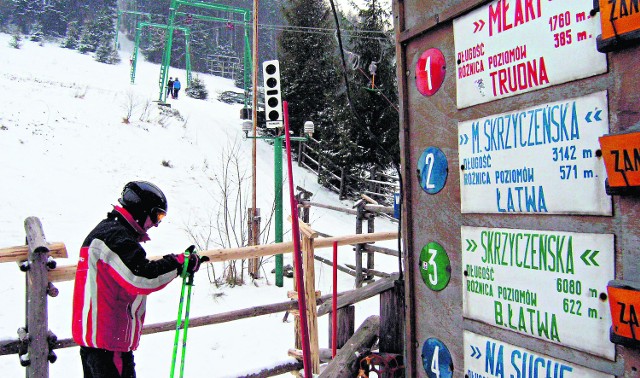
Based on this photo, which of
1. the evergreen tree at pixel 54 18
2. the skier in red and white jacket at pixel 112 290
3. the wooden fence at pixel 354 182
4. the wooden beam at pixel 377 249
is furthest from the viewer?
the evergreen tree at pixel 54 18

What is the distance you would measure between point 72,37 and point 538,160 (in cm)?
5766

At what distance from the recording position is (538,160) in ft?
4.94

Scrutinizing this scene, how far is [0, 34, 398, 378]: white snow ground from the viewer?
6066mm

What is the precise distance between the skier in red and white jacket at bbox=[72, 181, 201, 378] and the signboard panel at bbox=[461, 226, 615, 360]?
1.97 meters

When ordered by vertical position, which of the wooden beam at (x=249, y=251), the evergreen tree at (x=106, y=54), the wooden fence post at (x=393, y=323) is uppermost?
the evergreen tree at (x=106, y=54)

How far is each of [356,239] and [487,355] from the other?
255 cm

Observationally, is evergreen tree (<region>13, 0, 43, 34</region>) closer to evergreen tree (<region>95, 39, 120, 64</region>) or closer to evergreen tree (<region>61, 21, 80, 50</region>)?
evergreen tree (<region>61, 21, 80, 50</region>)

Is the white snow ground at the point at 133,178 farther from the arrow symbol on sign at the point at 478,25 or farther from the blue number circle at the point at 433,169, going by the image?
the arrow symbol on sign at the point at 478,25

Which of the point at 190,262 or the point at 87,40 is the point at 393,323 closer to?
the point at 190,262

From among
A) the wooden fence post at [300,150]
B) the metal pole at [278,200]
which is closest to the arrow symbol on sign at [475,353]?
the metal pole at [278,200]

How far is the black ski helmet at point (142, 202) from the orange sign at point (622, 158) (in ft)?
8.91

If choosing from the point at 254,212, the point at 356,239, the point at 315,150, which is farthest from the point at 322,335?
the point at 315,150

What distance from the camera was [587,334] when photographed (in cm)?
138

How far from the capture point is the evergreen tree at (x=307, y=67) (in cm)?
2048
